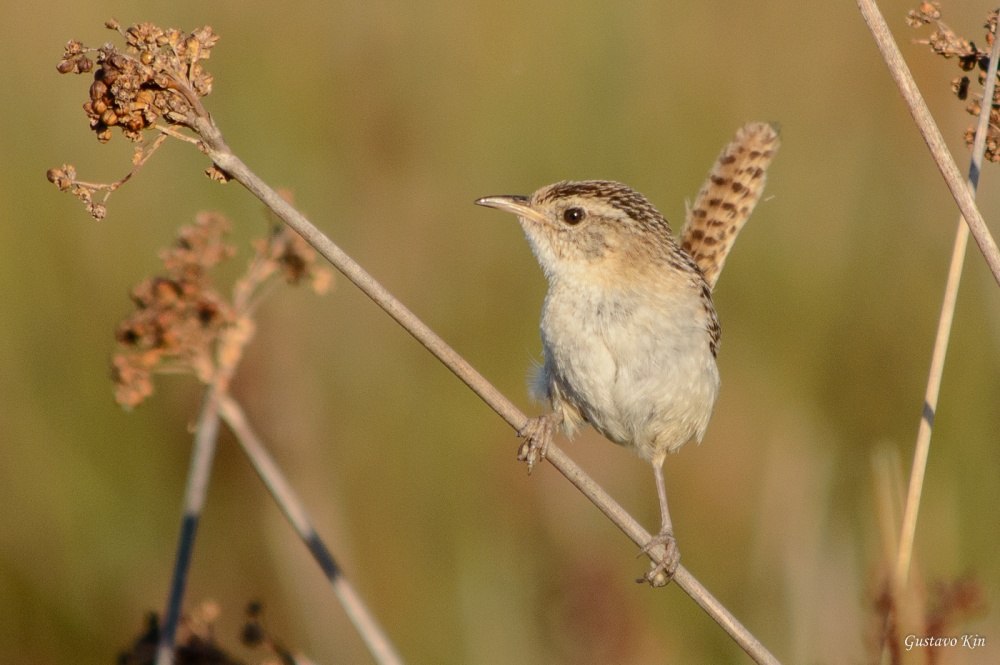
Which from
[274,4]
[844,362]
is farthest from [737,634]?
[274,4]

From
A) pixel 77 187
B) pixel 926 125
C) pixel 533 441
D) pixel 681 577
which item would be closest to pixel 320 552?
pixel 533 441

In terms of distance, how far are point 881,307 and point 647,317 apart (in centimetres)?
282

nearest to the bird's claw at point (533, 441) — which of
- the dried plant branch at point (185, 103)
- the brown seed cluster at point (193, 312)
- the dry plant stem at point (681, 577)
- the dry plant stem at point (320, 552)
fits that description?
the dry plant stem at point (681, 577)

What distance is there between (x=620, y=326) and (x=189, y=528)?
4.54 feet

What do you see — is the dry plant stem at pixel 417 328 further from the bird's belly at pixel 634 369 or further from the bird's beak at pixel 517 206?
the bird's beak at pixel 517 206

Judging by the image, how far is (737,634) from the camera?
8.11 feet

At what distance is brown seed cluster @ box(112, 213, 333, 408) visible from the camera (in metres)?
2.88

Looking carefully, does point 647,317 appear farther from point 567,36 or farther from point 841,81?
point 841,81

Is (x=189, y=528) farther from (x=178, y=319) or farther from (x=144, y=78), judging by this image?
(x=144, y=78)

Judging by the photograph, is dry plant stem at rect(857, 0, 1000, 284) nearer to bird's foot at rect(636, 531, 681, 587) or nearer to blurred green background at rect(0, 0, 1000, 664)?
bird's foot at rect(636, 531, 681, 587)

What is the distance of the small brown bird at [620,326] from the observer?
3.31 metres

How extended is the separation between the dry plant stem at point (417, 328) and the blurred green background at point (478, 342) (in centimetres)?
132

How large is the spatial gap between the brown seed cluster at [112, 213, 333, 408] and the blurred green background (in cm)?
135

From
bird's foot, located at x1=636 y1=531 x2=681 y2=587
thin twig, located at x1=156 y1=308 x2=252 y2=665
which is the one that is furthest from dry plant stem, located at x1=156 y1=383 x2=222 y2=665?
bird's foot, located at x1=636 y1=531 x2=681 y2=587
